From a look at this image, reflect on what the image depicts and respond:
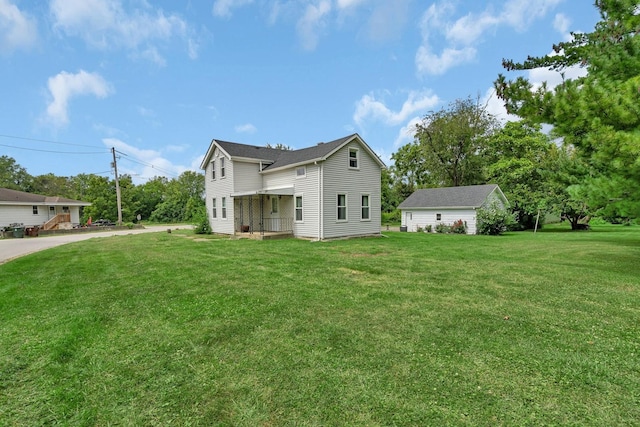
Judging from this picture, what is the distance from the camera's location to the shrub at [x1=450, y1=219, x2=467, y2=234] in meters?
23.2

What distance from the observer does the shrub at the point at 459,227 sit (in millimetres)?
23241

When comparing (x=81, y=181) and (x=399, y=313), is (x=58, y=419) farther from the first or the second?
(x=81, y=181)

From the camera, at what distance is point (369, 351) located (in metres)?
3.37

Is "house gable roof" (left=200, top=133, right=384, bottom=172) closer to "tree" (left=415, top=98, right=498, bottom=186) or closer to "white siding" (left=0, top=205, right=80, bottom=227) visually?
"tree" (left=415, top=98, right=498, bottom=186)

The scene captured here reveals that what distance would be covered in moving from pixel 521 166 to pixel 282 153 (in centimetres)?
2380

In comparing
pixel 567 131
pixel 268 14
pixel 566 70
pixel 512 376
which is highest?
pixel 268 14

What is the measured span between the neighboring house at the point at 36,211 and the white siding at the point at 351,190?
1162 inches

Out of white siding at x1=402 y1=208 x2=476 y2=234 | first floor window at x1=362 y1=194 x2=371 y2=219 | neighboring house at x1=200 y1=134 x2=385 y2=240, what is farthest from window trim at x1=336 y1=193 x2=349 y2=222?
white siding at x1=402 y1=208 x2=476 y2=234

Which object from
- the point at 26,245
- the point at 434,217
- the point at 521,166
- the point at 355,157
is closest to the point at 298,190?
the point at 355,157

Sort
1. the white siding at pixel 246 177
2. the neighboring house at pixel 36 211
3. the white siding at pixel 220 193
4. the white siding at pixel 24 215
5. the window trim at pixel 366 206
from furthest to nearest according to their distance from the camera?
the neighboring house at pixel 36 211 < the white siding at pixel 24 215 < the white siding at pixel 220 193 < the white siding at pixel 246 177 < the window trim at pixel 366 206

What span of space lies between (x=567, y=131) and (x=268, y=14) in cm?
1535

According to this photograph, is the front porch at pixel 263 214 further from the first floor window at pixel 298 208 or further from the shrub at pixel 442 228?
the shrub at pixel 442 228

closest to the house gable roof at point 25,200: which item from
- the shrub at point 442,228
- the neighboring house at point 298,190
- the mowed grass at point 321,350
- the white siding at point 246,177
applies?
the neighboring house at point 298,190

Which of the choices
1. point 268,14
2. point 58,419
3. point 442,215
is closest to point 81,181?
point 268,14
